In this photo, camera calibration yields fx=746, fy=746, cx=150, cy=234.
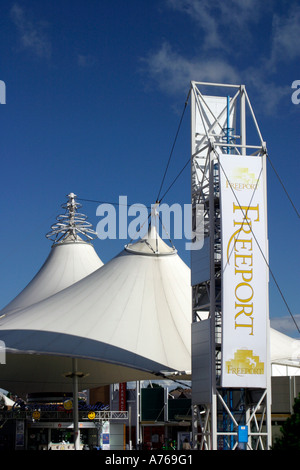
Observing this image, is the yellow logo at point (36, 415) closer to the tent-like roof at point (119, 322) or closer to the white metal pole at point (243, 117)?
the tent-like roof at point (119, 322)

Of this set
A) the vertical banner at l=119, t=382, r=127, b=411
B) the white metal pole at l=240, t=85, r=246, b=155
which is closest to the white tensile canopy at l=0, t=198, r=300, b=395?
the white metal pole at l=240, t=85, r=246, b=155

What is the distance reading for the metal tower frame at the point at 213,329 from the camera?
24.7 m

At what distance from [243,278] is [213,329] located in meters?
1.99

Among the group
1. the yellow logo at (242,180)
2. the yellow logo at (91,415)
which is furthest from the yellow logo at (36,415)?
the yellow logo at (242,180)

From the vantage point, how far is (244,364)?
2444 cm

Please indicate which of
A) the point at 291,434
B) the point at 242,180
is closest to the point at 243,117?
the point at 242,180

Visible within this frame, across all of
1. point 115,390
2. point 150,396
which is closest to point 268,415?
point 150,396

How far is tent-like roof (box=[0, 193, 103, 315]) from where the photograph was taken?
142 ft

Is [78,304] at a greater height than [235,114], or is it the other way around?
[235,114]

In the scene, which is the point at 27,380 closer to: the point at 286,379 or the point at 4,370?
the point at 4,370

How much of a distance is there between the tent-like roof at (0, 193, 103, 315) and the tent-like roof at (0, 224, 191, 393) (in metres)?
6.65

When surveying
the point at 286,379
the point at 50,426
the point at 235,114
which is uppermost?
the point at 235,114

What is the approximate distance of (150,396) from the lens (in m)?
49.4

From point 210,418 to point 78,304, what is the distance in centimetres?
889
